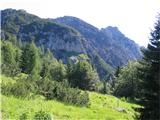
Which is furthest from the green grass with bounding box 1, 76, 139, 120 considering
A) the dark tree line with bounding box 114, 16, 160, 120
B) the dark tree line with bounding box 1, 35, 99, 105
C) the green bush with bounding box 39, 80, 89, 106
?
the dark tree line with bounding box 114, 16, 160, 120

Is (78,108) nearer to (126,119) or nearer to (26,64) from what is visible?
(126,119)

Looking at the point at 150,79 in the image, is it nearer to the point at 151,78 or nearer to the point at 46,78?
the point at 151,78

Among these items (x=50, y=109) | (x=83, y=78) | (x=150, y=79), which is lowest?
(x=50, y=109)

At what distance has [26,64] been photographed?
9312cm

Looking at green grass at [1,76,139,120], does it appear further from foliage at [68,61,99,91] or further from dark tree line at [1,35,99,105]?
foliage at [68,61,99,91]

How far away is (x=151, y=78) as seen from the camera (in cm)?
2130

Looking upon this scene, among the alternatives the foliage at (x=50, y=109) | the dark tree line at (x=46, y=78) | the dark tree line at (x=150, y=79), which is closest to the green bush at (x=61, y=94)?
the dark tree line at (x=46, y=78)

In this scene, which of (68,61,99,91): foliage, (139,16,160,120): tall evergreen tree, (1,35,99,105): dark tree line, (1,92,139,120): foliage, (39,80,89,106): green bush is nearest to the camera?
(139,16,160,120): tall evergreen tree

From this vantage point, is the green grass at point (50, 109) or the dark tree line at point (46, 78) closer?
the green grass at point (50, 109)

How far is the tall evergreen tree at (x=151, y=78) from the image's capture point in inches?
825

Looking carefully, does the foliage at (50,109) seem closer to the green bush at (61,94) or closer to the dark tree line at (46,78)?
the green bush at (61,94)

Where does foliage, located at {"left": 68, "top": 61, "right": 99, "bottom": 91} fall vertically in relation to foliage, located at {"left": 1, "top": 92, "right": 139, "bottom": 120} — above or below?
above

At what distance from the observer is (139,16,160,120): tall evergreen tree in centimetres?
2095

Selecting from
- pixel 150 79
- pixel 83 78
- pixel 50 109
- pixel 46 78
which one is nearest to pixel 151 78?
pixel 150 79
